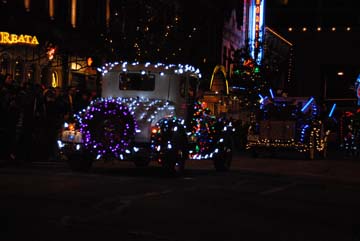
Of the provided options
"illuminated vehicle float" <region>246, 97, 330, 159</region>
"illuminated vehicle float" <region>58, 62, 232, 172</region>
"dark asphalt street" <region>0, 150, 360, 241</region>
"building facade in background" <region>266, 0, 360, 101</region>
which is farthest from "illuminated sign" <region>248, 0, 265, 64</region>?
"dark asphalt street" <region>0, 150, 360, 241</region>

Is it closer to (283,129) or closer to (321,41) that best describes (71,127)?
(283,129)

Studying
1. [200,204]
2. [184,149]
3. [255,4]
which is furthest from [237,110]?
[200,204]

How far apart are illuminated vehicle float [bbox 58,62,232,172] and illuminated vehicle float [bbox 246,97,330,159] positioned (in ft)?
21.5

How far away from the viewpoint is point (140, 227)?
9.09m

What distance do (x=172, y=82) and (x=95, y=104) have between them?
222 cm

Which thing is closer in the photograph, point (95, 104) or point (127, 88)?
point (95, 104)

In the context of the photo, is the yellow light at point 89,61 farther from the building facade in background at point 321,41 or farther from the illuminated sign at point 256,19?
the building facade in background at point 321,41

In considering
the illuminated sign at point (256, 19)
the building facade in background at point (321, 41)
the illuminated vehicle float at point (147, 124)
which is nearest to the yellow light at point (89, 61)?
the illuminated vehicle float at point (147, 124)

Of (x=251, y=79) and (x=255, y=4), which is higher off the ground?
(x=255, y=4)

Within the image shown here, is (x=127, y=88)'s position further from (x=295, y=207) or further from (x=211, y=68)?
(x=211, y=68)

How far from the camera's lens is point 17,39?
2367 centimetres

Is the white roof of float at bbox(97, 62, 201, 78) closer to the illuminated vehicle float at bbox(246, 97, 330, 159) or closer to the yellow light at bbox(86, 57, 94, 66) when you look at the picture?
the illuminated vehicle float at bbox(246, 97, 330, 159)

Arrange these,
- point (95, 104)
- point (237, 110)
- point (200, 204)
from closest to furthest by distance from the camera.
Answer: point (200, 204)
point (95, 104)
point (237, 110)

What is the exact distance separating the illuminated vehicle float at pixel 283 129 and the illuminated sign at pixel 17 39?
292 inches
